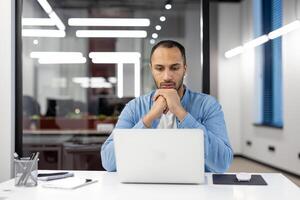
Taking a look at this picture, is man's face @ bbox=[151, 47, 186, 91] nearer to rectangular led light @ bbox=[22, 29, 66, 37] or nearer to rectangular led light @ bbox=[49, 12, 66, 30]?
rectangular led light @ bbox=[49, 12, 66, 30]

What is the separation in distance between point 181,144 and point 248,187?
366 millimetres

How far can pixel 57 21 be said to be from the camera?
490 centimetres

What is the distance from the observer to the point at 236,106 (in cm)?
969

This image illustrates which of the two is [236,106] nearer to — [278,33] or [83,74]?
[278,33]

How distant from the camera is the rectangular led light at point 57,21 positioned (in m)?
4.79

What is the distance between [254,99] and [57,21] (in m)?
5.19

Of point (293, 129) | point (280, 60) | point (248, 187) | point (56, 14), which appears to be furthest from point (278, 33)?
point (248, 187)

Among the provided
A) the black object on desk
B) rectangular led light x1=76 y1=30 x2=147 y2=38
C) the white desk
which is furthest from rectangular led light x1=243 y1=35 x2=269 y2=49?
the white desk

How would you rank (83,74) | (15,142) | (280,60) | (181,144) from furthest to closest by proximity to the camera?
(280,60) → (83,74) → (15,142) → (181,144)

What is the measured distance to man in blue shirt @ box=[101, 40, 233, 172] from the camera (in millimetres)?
2150

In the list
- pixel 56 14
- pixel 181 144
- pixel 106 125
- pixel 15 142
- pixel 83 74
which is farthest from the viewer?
pixel 83 74

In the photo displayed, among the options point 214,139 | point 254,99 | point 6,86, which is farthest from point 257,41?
point 214,139

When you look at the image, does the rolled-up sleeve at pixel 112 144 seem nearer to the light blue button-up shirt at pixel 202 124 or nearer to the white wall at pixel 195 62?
the light blue button-up shirt at pixel 202 124

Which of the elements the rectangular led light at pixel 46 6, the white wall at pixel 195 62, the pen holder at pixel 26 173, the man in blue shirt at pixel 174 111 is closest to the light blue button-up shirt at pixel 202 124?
the man in blue shirt at pixel 174 111
